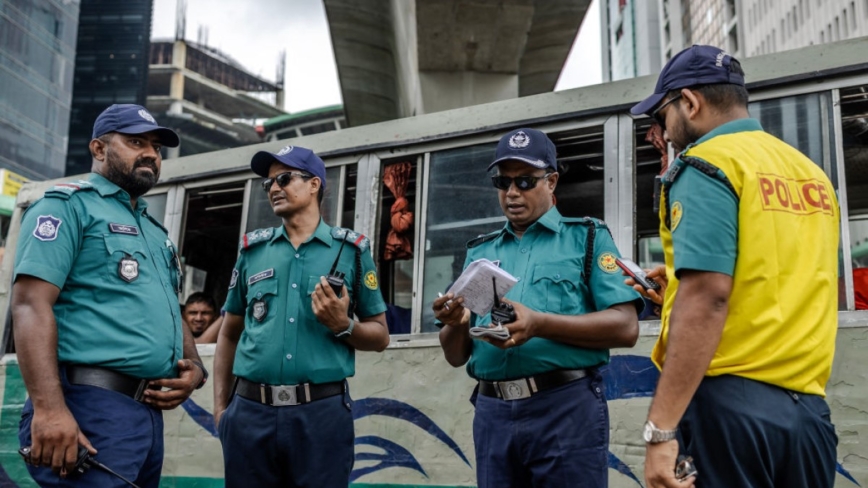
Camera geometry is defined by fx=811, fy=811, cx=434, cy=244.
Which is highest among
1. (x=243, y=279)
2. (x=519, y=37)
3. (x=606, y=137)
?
(x=519, y=37)

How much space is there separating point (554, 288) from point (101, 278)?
1.85 m

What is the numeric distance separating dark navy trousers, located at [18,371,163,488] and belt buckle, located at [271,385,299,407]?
0.55 m

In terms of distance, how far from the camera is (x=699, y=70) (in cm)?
240

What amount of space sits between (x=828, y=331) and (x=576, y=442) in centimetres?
108

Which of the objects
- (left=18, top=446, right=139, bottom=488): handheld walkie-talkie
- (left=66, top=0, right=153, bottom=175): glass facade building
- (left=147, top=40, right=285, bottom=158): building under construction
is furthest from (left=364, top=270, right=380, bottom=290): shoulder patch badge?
(left=147, top=40, right=285, bottom=158): building under construction

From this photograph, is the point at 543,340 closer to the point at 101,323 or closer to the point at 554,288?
the point at 554,288

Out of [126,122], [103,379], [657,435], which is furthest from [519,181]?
[103,379]

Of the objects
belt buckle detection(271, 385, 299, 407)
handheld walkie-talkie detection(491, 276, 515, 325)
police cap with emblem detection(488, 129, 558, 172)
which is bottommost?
belt buckle detection(271, 385, 299, 407)

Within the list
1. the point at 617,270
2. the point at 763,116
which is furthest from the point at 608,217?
the point at 617,270

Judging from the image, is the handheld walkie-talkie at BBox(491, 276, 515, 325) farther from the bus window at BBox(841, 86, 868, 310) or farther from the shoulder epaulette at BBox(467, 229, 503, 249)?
the bus window at BBox(841, 86, 868, 310)

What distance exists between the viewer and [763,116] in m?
4.89

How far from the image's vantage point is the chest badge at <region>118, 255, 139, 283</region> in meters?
3.34

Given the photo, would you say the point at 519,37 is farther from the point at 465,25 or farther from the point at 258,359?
the point at 258,359

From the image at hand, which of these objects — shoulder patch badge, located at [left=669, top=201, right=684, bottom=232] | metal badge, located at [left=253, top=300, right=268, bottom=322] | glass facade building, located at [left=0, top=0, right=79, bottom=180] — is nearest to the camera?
shoulder patch badge, located at [left=669, top=201, right=684, bottom=232]
